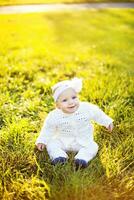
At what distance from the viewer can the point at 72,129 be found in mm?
4164

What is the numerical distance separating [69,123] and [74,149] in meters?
0.23

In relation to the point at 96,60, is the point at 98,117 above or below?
above

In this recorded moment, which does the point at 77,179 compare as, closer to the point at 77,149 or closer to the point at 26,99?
the point at 77,149

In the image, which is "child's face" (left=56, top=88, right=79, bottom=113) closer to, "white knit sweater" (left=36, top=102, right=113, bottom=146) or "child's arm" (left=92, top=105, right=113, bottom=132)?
"white knit sweater" (left=36, top=102, right=113, bottom=146)

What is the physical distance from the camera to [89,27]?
33.6 feet

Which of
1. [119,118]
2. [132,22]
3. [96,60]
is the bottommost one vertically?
[132,22]

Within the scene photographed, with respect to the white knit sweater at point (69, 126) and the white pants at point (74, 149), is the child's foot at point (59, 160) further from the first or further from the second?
the white knit sweater at point (69, 126)

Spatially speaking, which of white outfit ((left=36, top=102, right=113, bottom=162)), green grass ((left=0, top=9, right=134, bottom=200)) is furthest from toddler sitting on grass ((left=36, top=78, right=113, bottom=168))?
green grass ((left=0, top=9, right=134, bottom=200))

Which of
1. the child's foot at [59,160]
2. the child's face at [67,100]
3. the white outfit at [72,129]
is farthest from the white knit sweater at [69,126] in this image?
the child's foot at [59,160]

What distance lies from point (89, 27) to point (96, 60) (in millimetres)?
3005

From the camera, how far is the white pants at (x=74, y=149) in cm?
388

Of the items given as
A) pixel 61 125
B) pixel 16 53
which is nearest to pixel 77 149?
pixel 61 125

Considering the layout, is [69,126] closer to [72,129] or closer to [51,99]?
[72,129]

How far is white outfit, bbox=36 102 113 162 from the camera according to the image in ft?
13.4
